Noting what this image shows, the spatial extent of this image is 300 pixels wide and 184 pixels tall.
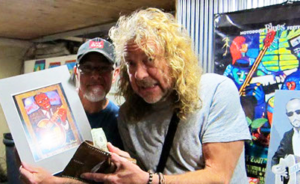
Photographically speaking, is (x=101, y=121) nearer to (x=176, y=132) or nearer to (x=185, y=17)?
(x=176, y=132)

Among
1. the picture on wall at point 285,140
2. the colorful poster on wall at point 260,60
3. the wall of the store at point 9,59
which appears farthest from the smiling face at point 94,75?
the wall of the store at point 9,59

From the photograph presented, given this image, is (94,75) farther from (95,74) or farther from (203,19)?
(203,19)

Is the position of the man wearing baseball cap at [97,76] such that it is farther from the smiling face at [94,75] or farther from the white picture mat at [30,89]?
the white picture mat at [30,89]

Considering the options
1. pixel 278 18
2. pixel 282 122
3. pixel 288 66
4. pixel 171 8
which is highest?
pixel 171 8

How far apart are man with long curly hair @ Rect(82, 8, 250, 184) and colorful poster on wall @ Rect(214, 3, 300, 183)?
1.06 ft

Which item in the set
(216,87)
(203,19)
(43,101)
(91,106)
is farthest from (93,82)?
(203,19)

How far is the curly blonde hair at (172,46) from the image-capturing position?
94 centimetres

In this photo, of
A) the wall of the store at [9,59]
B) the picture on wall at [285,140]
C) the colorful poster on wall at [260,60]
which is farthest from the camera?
the wall of the store at [9,59]

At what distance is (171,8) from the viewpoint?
177 cm

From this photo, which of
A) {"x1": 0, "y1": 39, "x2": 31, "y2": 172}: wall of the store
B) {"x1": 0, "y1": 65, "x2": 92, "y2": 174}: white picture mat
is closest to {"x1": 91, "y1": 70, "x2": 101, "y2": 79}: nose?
{"x1": 0, "y1": 65, "x2": 92, "y2": 174}: white picture mat

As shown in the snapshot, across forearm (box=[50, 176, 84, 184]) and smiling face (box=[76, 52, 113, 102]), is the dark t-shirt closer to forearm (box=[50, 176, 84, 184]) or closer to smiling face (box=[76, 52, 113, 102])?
smiling face (box=[76, 52, 113, 102])

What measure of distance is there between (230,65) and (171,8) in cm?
62

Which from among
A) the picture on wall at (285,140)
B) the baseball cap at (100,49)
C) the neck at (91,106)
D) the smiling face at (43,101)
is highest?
the baseball cap at (100,49)

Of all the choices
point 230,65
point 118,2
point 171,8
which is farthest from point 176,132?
point 171,8
